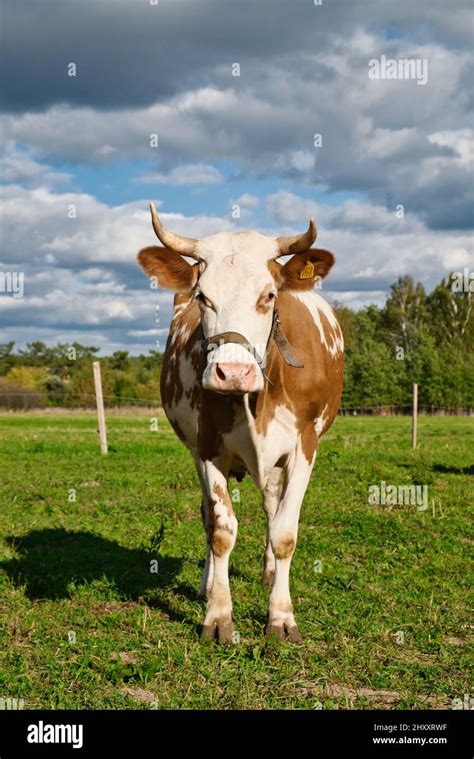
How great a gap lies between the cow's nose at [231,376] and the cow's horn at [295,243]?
3.66ft

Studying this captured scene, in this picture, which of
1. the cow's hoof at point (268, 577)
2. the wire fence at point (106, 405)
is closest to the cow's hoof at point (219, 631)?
the cow's hoof at point (268, 577)

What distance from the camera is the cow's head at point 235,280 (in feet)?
14.3

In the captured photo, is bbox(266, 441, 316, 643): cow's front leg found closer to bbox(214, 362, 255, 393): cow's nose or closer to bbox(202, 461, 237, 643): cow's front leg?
bbox(202, 461, 237, 643): cow's front leg

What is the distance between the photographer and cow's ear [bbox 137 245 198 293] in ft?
17.3

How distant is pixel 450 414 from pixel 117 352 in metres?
62.0

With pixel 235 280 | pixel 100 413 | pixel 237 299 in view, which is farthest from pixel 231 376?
pixel 100 413

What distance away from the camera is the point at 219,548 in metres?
5.32

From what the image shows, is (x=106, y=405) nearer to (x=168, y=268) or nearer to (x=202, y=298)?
(x=168, y=268)

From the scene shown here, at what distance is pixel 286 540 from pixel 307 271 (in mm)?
1910

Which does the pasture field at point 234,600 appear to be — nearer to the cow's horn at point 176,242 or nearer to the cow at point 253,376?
the cow at point 253,376

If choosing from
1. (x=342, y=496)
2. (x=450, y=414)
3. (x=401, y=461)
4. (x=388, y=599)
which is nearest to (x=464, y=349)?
(x=450, y=414)

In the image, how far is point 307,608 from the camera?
5840 mm
